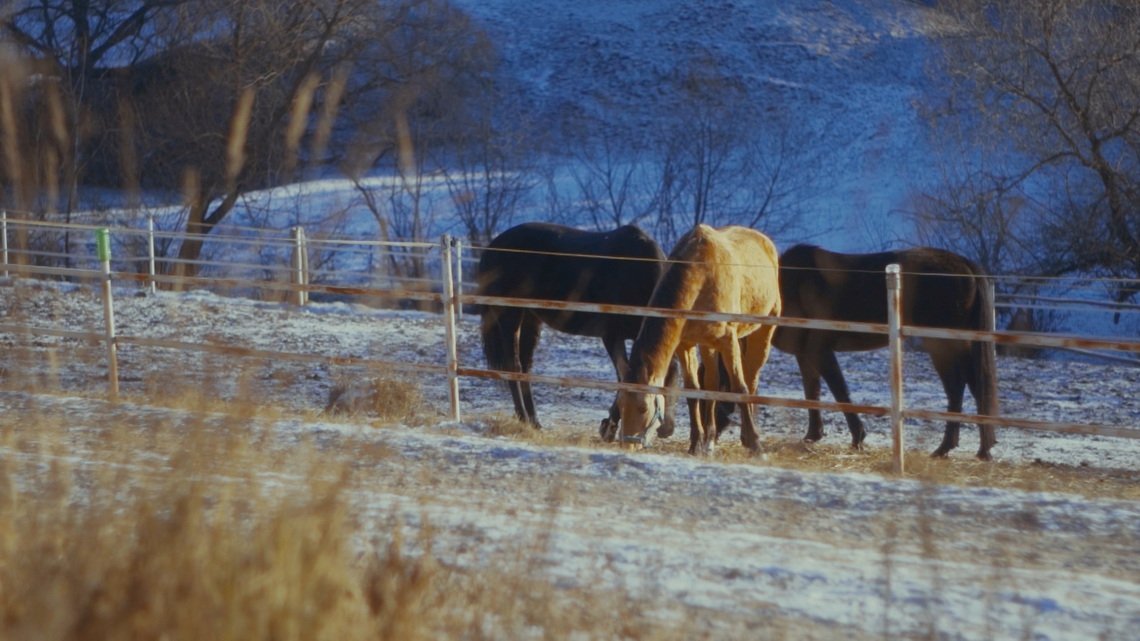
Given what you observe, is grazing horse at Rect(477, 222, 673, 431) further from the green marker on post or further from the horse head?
the green marker on post

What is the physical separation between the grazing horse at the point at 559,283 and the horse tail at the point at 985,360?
2.58m

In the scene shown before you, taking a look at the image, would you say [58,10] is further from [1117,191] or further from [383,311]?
[1117,191]

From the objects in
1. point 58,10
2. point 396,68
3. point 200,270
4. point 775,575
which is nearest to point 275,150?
point 200,270

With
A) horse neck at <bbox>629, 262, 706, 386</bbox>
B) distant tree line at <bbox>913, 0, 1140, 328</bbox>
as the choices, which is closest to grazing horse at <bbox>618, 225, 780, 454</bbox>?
horse neck at <bbox>629, 262, 706, 386</bbox>

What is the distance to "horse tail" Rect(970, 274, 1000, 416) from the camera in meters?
9.62

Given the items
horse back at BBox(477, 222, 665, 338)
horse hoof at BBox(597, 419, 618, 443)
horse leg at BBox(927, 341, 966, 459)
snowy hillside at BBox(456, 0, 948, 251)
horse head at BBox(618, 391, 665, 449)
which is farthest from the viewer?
snowy hillside at BBox(456, 0, 948, 251)

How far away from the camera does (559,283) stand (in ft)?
34.5

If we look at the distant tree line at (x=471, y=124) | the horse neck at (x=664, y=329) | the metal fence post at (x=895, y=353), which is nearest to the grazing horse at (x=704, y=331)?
the horse neck at (x=664, y=329)

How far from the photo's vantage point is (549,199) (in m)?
26.1

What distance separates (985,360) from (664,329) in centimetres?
321

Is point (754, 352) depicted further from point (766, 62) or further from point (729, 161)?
point (766, 62)

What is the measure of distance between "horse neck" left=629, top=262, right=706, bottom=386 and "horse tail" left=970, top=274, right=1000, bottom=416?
2.89 metres

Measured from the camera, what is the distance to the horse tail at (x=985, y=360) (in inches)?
379

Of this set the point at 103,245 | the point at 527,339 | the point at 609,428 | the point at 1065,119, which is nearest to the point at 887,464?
the point at 609,428
